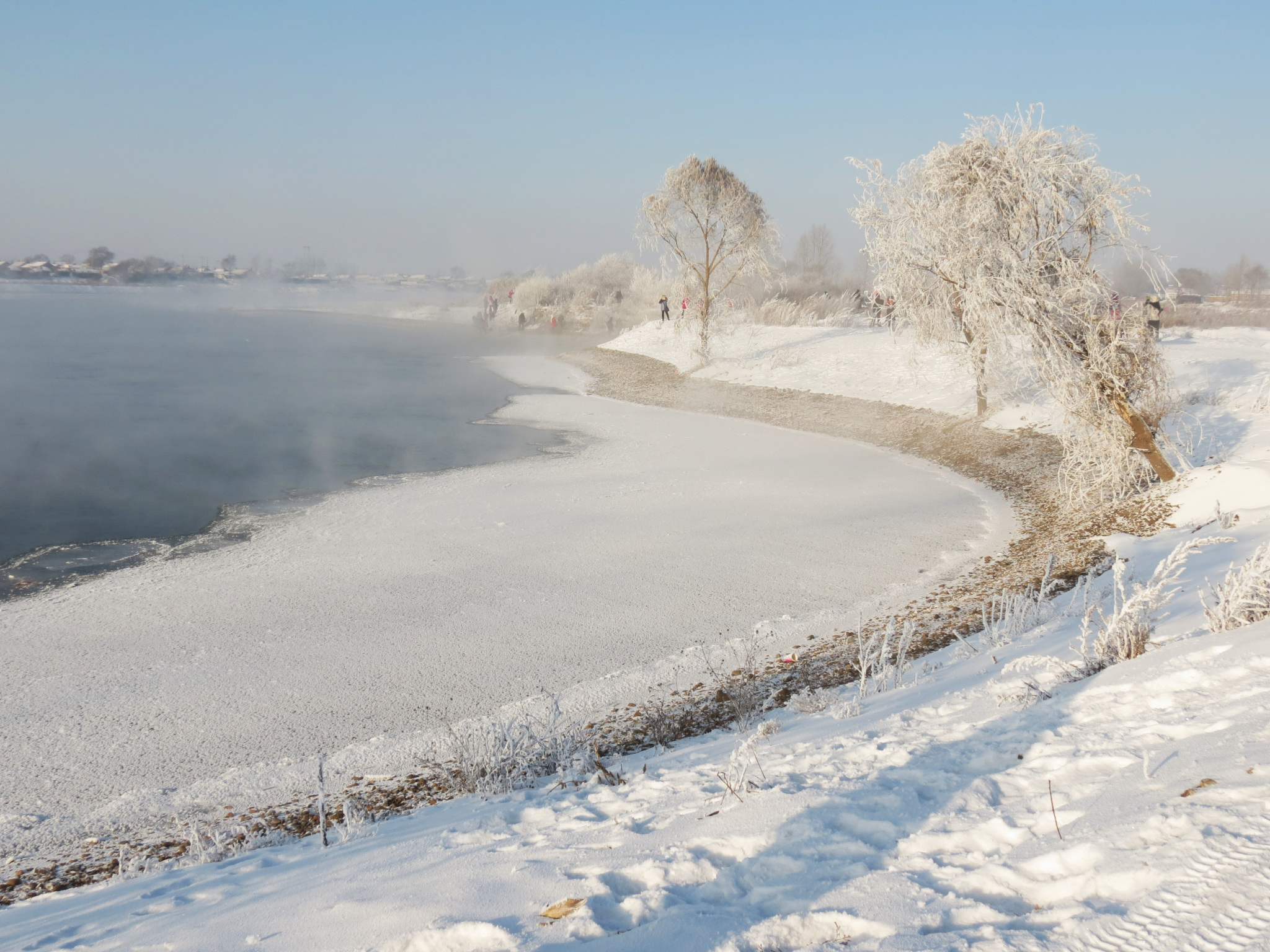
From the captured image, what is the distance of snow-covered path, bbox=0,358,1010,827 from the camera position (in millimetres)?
5453

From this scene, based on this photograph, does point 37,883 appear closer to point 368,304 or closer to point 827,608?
point 827,608

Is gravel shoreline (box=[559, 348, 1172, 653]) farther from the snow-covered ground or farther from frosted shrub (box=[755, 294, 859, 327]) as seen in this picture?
frosted shrub (box=[755, 294, 859, 327])

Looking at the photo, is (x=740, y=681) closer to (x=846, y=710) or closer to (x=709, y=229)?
(x=846, y=710)

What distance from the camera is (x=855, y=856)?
2.68 metres

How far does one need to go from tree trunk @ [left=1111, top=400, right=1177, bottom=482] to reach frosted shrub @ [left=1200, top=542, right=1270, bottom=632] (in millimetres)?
6455

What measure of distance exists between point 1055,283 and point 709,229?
55.1ft

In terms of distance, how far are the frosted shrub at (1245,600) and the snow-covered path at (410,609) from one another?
3.59m

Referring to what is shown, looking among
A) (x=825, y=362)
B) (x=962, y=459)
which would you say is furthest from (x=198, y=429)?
(x=825, y=362)

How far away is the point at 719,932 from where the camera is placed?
2.26 metres

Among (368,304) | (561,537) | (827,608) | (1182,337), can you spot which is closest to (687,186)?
(1182,337)

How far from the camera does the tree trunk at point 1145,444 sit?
10.1 m

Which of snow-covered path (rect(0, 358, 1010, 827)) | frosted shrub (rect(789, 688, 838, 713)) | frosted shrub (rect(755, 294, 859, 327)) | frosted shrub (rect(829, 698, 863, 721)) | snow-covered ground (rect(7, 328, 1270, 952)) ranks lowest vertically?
snow-covered path (rect(0, 358, 1010, 827))

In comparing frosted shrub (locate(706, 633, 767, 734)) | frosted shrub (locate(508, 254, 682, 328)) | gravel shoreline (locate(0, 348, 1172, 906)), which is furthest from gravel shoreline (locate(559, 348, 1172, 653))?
frosted shrub (locate(508, 254, 682, 328))

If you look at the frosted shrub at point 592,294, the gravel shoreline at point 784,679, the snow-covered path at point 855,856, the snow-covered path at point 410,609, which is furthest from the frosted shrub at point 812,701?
the frosted shrub at point 592,294
